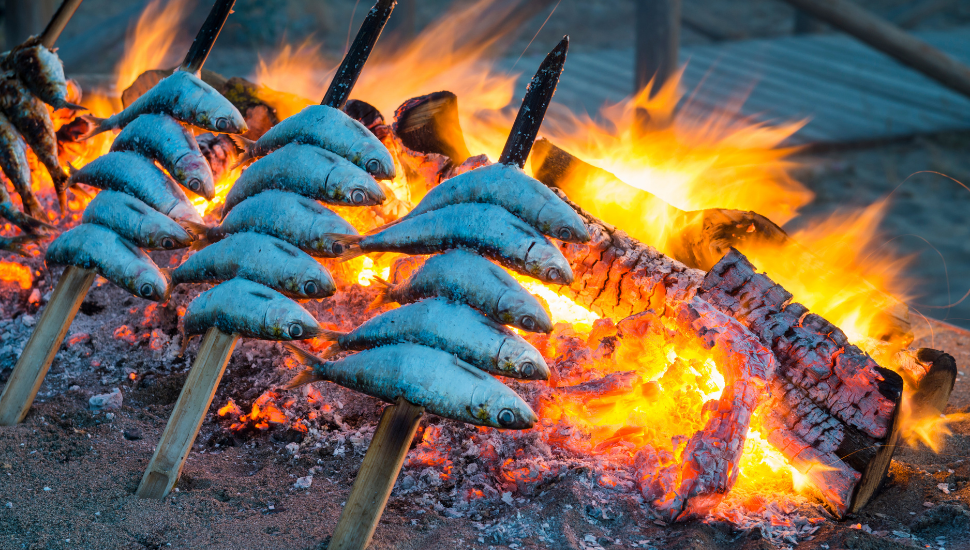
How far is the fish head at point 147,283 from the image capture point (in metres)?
2.15

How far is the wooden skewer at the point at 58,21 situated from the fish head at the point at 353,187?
1.60 meters

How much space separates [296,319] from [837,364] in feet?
5.69

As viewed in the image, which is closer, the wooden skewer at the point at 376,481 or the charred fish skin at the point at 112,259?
the wooden skewer at the point at 376,481

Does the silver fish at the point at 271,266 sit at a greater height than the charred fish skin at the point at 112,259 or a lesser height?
greater

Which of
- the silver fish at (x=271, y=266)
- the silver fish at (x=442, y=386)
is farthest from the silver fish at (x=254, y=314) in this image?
the silver fish at (x=442, y=386)

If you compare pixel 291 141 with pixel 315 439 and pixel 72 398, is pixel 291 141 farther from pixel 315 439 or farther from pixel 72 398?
pixel 72 398

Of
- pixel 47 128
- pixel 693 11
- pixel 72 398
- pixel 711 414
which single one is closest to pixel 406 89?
pixel 47 128

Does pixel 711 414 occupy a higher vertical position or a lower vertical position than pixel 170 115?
lower

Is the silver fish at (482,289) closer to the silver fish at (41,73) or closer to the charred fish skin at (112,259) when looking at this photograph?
the charred fish skin at (112,259)

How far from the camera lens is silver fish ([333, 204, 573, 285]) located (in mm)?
1766

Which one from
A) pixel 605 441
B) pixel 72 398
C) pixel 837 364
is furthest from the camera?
pixel 72 398

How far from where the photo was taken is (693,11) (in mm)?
13984

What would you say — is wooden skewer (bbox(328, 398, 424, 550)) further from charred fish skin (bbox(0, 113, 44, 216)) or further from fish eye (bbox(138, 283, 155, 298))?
charred fish skin (bbox(0, 113, 44, 216))

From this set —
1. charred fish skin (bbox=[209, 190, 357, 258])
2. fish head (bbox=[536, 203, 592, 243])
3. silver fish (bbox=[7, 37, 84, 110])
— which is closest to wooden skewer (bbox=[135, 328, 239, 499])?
charred fish skin (bbox=[209, 190, 357, 258])
